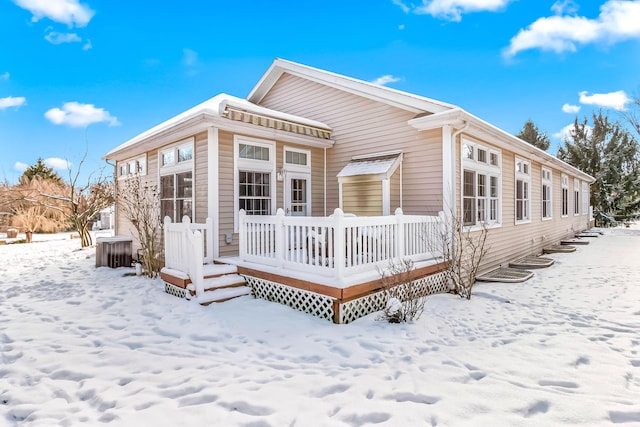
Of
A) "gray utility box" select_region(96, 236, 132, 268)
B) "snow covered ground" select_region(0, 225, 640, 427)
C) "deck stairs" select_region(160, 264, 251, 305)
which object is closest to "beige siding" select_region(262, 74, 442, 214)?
"snow covered ground" select_region(0, 225, 640, 427)

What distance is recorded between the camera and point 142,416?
2.46 m

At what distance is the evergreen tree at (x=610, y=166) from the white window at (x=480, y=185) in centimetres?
2242

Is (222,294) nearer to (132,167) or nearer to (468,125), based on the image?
(468,125)

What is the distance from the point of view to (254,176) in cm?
748

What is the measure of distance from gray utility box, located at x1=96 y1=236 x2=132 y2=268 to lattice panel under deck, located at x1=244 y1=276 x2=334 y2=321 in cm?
504

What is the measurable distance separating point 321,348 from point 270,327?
0.92 meters

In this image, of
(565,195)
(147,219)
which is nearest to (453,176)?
(147,219)

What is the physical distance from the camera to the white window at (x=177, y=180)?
755cm

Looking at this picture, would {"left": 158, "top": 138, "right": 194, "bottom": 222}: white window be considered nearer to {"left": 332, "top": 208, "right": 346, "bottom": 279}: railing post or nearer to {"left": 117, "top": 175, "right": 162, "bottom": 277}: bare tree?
{"left": 117, "top": 175, "right": 162, "bottom": 277}: bare tree

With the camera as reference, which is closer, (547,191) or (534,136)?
(547,191)

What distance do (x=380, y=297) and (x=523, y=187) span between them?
25.1 ft

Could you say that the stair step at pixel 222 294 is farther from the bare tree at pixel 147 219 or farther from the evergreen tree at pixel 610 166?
the evergreen tree at pixel 610 166

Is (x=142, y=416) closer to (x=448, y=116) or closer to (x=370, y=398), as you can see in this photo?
(x=370, y=398)

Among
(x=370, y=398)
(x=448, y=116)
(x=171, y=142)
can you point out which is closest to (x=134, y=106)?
A: (x=171, y=142)
